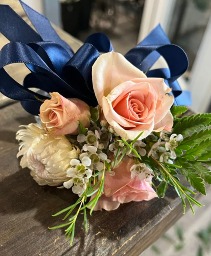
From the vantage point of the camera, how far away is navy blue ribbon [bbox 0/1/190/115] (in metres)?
0.44

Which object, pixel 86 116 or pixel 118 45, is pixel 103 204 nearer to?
pixel 86 116

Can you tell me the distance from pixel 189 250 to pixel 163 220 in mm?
353

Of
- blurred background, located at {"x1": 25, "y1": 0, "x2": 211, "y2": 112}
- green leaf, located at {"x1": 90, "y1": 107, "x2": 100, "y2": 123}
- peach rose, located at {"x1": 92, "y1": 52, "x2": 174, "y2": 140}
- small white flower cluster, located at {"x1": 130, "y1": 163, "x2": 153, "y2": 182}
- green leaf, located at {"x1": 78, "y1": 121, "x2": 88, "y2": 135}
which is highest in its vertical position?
peach rose, located at {"x1": 92, "y1": 52, "x2": 174, "y2": 140}

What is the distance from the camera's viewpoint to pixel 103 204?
1.50ft

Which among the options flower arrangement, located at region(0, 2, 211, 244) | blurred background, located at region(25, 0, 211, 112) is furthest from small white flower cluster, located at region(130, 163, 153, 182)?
blurred background, located at region(25, 0, 211, 112)

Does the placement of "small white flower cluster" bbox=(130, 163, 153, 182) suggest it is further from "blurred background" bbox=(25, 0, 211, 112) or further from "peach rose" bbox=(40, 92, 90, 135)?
"blurred background" bbox=(25, 0, 211, 112)

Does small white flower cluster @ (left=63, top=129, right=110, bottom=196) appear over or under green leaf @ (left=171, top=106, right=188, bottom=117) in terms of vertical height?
under

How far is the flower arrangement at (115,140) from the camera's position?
1.32 ft

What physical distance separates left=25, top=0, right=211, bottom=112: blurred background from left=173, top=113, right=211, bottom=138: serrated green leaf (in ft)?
2.81

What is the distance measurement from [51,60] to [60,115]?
0.11 meters

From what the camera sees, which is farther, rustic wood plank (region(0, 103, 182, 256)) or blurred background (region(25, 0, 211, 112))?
blurred background (region(25, 0, 211, 112))

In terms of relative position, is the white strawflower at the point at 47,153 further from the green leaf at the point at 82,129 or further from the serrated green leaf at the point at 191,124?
the serrated green leaf at the point at 191,124

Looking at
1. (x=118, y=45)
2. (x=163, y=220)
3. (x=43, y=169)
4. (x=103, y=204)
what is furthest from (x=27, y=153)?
(x=118, y=45)

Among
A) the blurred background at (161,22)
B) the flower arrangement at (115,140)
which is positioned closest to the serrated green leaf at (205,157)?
the flower arrangement at (115,140)
